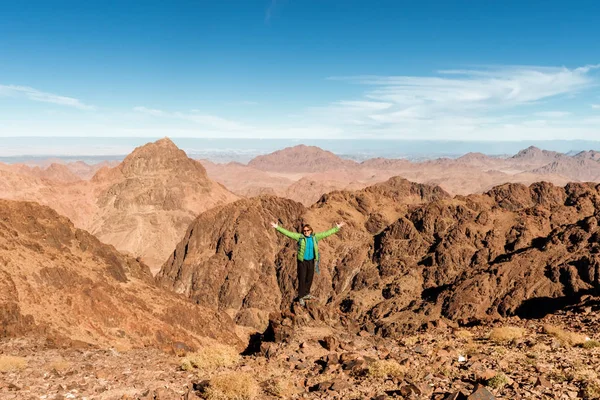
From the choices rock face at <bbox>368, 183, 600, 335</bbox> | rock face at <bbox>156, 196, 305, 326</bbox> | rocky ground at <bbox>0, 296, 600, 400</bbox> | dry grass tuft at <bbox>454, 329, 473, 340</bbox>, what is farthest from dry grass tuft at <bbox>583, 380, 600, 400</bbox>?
rock face at <bbox>156, 196, 305, 326</bbox>

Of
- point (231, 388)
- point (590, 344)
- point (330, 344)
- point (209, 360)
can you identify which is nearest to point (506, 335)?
point (590, 344)

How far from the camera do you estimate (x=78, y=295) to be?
51969 millimetres

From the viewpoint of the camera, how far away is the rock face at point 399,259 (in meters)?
89.7

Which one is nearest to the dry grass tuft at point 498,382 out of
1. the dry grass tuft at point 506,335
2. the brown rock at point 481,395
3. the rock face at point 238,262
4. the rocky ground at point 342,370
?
the rocky ground at point 342,370

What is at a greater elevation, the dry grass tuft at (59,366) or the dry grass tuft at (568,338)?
the dry grass tuft at (568,338)

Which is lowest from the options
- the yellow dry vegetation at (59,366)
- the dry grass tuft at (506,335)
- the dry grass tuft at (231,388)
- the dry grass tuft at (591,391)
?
the yellow dry vegetation at (59,366)

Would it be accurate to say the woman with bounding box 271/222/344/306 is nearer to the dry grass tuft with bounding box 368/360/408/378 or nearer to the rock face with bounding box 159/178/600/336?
the dry grass tuft with bounding box 368/360/408/378

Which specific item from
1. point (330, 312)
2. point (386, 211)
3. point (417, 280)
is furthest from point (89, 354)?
point (386, 211)

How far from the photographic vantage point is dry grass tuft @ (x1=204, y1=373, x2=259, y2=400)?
37.2 ft

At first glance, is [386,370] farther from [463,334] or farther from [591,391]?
[463,334]

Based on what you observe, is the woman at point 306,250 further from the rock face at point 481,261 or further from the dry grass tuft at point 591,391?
the rock face at point 481,261

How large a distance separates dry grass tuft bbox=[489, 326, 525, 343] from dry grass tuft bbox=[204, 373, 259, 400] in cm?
1054

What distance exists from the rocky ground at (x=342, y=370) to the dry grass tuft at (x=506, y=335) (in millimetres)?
41

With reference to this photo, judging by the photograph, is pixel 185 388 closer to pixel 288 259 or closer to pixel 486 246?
pixel 486 246
